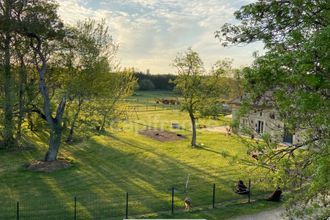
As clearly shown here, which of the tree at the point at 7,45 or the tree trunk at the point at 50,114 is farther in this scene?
the tree trunk at the point at 50,114

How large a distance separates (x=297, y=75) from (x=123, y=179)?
1302 centimetres

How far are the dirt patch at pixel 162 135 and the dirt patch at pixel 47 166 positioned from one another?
419 inches

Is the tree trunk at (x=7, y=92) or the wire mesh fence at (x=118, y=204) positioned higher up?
the tree trunk at (x=7, y=92)

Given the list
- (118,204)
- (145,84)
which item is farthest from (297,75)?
(145,84)

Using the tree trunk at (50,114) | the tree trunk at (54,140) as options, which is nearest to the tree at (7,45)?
the tree trunk at (50,114)

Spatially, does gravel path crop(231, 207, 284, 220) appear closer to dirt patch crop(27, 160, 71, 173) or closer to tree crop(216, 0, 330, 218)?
tree crop(216, 0, 330, 218)

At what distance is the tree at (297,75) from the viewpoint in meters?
5.00

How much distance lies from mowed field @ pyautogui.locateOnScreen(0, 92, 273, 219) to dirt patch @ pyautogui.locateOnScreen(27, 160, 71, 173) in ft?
Result: 1.71

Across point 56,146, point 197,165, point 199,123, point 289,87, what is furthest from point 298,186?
point 199,123

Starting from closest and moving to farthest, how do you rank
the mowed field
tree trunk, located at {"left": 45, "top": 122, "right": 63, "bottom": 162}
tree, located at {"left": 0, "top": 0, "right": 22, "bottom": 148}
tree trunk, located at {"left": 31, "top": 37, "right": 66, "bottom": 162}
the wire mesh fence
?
the wire mesh fence, the mowed field, tree, located at {"left": 0, "top": 0, "right": 22, "bottom": 148}, tree trunk, located at {"left": 31, "top": 37, "right": 66, "bottom": 162}, tree trunk, located at {"left": 45, "top": 122, "right": 63, "bottom": 162}

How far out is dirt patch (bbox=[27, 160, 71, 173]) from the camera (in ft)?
59.3

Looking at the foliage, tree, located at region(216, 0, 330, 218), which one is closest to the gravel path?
tree, located at region(216, 0, 330, 218)

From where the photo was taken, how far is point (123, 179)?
1659cm

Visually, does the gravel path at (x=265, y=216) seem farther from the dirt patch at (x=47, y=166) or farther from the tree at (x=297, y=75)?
the dirt patch at (x=47, y=166)
